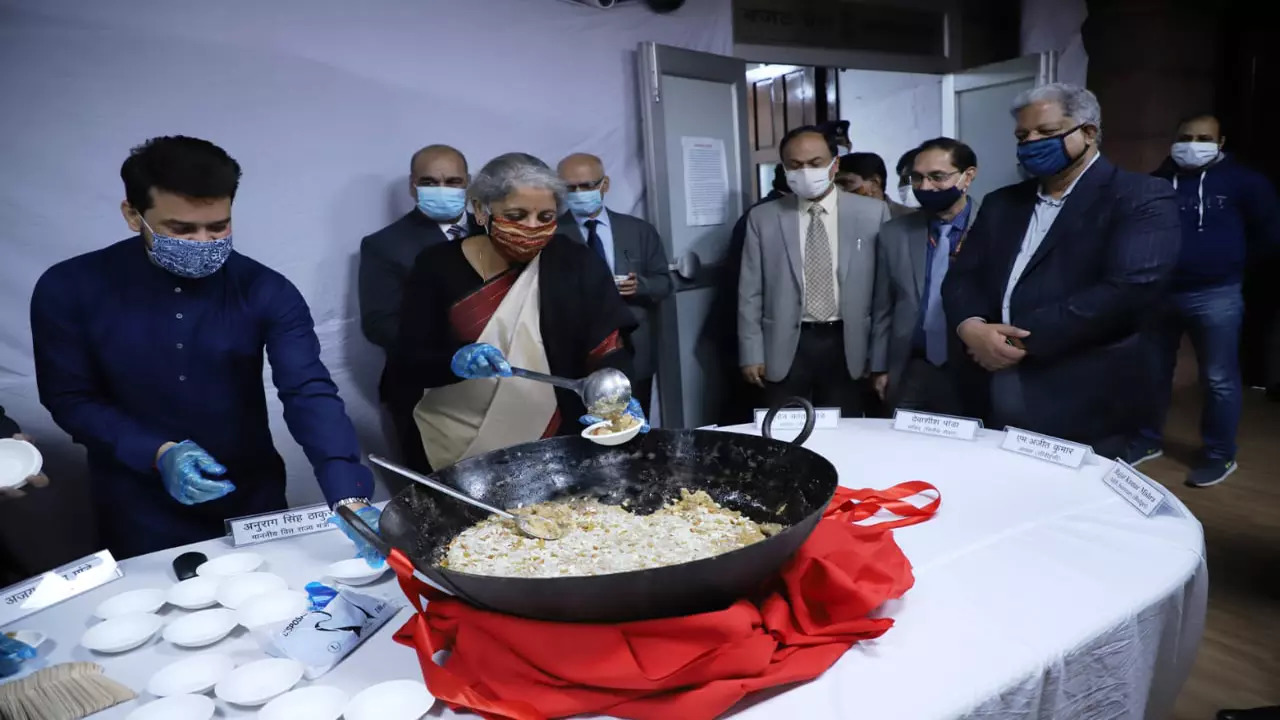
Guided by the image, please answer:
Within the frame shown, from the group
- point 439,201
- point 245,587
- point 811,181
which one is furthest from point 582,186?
point 245,587

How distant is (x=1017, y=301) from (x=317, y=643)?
1.89 meters

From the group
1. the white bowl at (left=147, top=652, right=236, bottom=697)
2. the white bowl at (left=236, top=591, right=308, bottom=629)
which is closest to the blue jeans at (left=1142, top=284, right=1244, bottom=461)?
the white bowl at (left=236, top=591, right=308, bottom=629)

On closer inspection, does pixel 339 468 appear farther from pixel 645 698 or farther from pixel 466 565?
pixel 645 698

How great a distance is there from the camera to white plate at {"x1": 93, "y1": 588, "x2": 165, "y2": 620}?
1020 mm

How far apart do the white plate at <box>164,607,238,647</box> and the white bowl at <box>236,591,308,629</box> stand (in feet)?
0.05

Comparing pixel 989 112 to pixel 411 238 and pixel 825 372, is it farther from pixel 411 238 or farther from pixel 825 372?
pixel 411 238

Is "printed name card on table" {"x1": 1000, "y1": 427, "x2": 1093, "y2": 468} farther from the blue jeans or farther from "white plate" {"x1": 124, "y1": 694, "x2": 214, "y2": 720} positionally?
the blue jeans

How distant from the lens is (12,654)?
2.95 feet

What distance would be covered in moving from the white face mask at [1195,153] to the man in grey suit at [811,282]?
941 millimetres

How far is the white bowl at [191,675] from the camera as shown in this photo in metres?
0.82

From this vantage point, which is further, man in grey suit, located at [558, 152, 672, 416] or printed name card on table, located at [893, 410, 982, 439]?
man in grey suit, located at [558, 152, 672, 416]

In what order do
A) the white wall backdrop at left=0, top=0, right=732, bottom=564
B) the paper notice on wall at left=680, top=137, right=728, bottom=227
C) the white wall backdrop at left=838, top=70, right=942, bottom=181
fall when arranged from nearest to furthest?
the white wall backdrop at left=0, top=0, right=732, bottom=564, the paper notice on wall at left=680, top=137, right=728, bottom=227, the white wall backdrop at left=838, top=70, right=942, bottom=181

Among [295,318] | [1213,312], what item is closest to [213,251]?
[295,318]

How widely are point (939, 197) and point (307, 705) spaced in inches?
94.5
